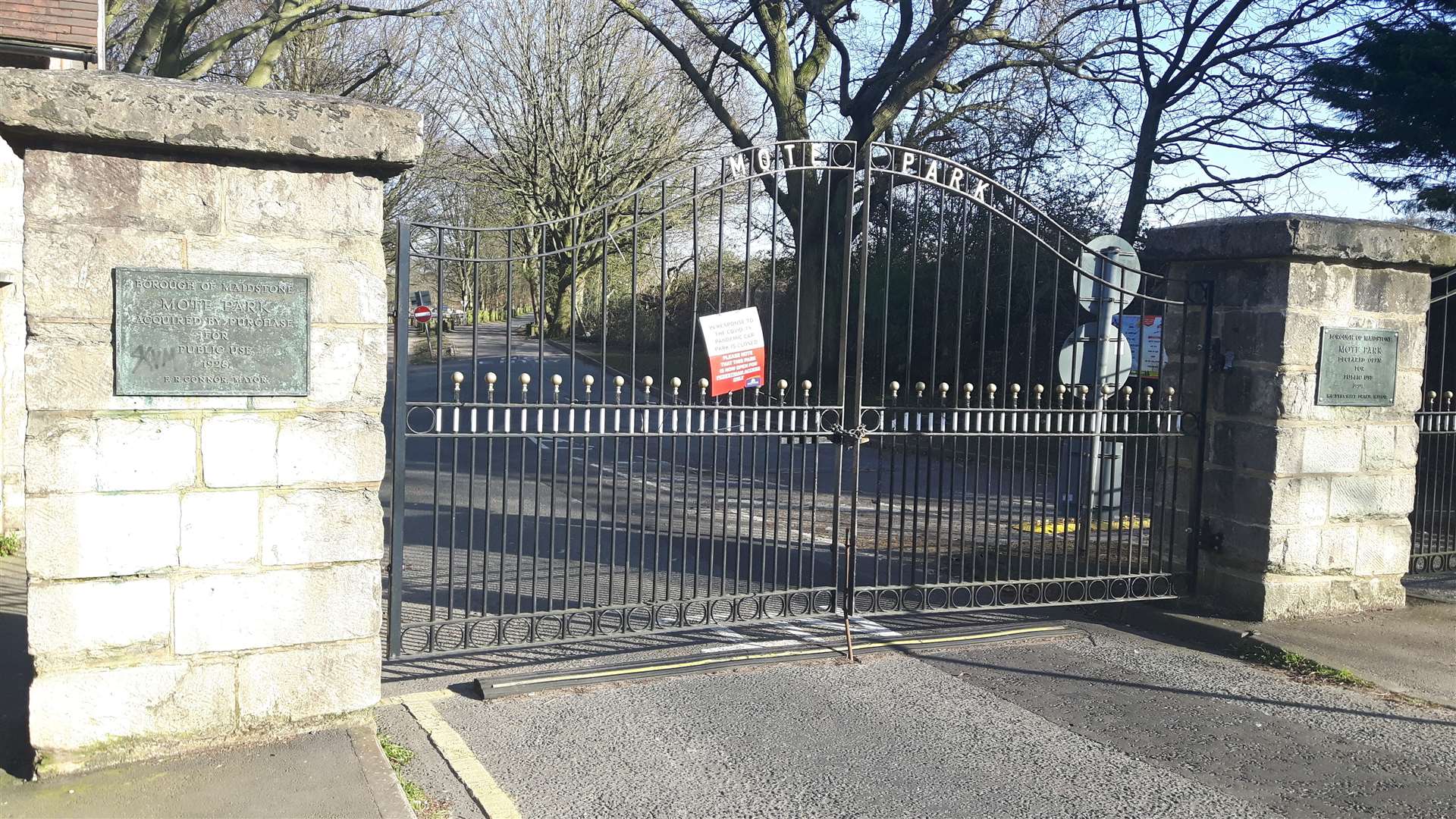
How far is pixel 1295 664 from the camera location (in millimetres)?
6391

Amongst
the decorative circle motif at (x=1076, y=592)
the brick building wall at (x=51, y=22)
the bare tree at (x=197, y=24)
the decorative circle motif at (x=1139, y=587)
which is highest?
the bare tree at (x=197, y=24)

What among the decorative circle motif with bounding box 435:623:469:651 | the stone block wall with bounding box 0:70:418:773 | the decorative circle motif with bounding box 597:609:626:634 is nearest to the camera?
the stone block wall with bounding box 0:70:418:773

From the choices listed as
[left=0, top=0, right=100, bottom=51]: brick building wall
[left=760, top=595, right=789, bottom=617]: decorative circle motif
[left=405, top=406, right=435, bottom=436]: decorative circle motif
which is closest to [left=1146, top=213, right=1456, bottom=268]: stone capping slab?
[left=760, top=595, right=789, bottom=617]: decorative circle motif

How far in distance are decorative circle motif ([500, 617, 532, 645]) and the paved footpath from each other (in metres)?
0.36

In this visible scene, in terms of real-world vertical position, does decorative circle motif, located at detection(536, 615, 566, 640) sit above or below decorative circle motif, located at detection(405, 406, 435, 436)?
below

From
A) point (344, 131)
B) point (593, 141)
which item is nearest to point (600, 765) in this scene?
point (344, 131)

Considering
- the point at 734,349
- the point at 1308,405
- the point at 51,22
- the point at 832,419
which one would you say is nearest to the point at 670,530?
the point at 734,349

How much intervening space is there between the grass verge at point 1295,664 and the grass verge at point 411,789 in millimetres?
4711

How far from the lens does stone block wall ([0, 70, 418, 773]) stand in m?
4.12

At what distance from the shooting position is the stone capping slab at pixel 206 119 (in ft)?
13.0

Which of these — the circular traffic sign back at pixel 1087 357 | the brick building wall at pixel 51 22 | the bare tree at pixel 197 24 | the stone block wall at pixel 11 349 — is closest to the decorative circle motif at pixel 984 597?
the circular traffic sign back at pixel 1087 357

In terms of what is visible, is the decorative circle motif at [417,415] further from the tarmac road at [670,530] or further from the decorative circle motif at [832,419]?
the decorative circle motif at [832,419]

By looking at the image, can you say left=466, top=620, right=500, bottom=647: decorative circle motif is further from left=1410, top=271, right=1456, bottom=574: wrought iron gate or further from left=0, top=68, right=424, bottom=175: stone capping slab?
left=1410, top=271, right=1456, bottom=574: wrought iron gate

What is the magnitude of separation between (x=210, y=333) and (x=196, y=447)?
17.6 inches
